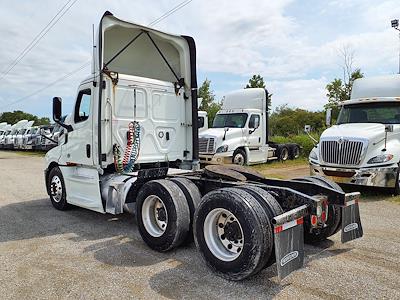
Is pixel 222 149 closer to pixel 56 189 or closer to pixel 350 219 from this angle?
pixel 56 189

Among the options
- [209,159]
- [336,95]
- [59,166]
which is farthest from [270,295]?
[336,95]

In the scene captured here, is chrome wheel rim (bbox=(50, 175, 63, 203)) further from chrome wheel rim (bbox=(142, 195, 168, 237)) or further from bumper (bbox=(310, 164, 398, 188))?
bumper (bbox=(310, 164, 398, 188))

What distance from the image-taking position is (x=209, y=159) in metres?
→ 14.5

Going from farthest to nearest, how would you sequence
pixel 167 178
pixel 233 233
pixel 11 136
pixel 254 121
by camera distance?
pixel 11 136 → pixel 254 121 → pixel 167 178 → pixel 233 233

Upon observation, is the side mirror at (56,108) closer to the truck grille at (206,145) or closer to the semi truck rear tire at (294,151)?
the truck grille at (206,145)

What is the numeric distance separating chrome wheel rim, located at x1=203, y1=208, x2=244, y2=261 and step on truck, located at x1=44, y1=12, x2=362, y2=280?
1cm

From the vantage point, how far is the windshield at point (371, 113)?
378 inches

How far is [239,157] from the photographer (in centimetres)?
1521

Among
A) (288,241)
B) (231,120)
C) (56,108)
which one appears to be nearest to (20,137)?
(231,120)

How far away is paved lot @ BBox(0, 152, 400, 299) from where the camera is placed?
3.68 metres

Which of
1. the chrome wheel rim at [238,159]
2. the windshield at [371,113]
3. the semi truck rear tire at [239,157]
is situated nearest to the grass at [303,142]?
the semi truck rear tire at [239,157]

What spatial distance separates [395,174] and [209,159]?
24.1ft

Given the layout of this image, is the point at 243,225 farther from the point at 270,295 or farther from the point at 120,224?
the point at 120,224

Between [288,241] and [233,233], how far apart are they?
66 centimetres
